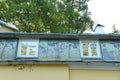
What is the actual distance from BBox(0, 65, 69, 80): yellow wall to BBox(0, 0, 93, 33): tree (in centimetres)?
1192

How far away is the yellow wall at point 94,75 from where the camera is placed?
43.9ft

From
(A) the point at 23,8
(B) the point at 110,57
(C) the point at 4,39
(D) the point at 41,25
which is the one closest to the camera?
(B) the point at 110,57

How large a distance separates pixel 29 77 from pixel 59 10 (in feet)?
49.3

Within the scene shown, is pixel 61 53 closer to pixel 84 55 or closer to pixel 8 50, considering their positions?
pixel 84 55

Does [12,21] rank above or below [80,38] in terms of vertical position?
above

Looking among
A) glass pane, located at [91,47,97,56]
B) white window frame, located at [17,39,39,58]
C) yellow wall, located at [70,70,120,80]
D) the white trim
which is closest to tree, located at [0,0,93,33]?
white window frame, located at [17,39,39,58]

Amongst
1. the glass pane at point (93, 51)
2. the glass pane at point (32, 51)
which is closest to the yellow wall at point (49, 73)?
the glass pane at point (32, 51)

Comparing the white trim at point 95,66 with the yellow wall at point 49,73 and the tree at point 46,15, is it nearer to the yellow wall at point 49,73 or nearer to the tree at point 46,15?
the yellow wall at point 49,73

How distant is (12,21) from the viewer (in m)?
25.0

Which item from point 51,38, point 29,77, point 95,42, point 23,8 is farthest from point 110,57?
point 23,8

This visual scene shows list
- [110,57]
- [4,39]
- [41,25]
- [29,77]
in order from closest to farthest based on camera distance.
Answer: [29,77] < [110,57] < [4,39] < [41,25]

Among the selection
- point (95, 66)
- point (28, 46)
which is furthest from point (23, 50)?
point (95, 66)

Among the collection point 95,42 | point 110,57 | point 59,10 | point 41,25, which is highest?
point 59,10

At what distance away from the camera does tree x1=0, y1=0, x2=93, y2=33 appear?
24806 millimetres
